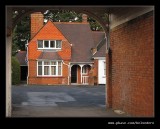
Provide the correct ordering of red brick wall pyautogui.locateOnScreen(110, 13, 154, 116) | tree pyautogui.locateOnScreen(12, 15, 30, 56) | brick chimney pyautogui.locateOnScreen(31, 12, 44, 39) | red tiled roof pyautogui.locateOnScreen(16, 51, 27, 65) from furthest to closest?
1. tree pyautogui.locateOnScreen(12, 15, 30, 56)
2. red tiled roof pyautogui.locateOnScreen(16, 51, 27, 65)
3. brick chimney pyautogui.locateOnScreen(31, 12, 44, 39)
4. red brick wall pyautogui.locateOnScreen(110, 13, 154, 116)

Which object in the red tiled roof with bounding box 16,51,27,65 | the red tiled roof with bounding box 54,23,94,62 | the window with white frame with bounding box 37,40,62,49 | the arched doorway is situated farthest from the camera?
the red tiled roof with bounding box 16,51,27,65

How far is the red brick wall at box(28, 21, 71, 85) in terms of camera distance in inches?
1825

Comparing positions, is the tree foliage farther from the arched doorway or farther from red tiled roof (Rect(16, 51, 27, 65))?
the arched doorway

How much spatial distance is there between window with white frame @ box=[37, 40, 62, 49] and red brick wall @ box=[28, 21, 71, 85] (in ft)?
1.37

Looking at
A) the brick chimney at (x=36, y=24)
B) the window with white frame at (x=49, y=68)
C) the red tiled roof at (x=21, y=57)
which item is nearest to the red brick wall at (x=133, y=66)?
the window with white frame at (x=49, y=68)

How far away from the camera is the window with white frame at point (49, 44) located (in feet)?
156

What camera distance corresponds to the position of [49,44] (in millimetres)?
47625

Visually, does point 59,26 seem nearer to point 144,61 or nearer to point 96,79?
point 96,79

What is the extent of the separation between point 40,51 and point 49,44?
1.36 m

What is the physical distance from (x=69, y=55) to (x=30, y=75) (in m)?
5.22

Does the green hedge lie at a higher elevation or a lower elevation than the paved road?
higher

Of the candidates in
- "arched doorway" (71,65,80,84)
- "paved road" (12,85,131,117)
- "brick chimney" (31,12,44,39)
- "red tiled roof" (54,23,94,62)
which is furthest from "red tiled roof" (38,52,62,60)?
"paved road" (12,85,131,117)

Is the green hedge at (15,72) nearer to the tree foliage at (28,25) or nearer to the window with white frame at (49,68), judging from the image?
the window with white frame at (49,68)
